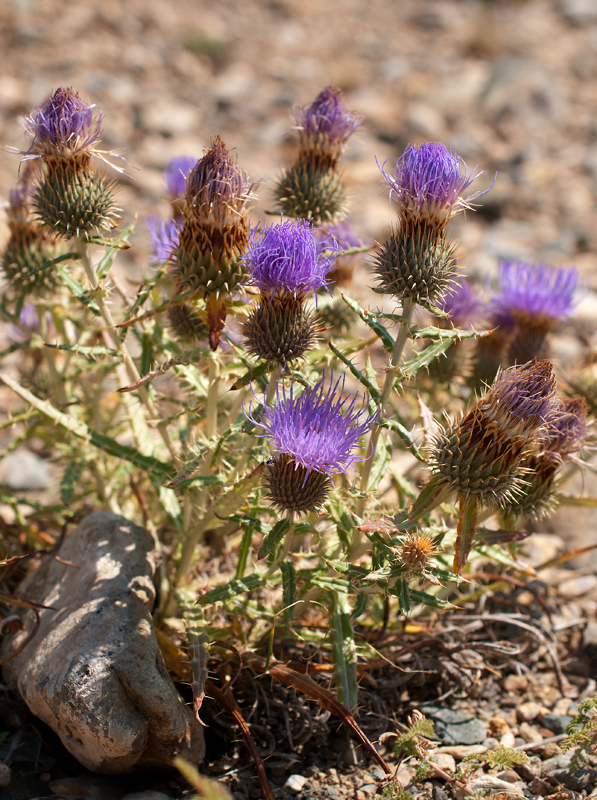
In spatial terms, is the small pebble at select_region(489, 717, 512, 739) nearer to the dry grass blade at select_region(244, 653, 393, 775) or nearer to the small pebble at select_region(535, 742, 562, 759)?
the small pebble at select_region(535, 742, 562, 759)

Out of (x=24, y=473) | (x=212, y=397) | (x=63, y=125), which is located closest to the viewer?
(x=63, y=125)

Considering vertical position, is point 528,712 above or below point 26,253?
below

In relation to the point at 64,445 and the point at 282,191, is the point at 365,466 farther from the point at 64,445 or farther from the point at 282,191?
the point at 64,445

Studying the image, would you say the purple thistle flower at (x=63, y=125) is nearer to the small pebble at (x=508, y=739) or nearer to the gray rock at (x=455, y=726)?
the gray rock at (x=455, y=726)

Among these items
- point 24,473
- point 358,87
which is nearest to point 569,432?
point 24,473

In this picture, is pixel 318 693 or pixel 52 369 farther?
pixel 52 369

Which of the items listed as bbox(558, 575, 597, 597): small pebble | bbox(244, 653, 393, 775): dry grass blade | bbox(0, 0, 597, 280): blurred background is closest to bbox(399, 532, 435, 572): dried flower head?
bbox(244, 653, 393, 775): dry grass blade

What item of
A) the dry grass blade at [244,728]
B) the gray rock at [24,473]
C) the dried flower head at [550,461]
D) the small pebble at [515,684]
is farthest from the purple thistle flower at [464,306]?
the gray rock at [24,473]

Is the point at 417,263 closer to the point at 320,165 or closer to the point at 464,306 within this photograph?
the point at 320,165

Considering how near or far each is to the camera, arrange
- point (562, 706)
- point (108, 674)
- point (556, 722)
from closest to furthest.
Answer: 1. point (108, 674)
2. point (556, 722)
3. point (562, 706)
